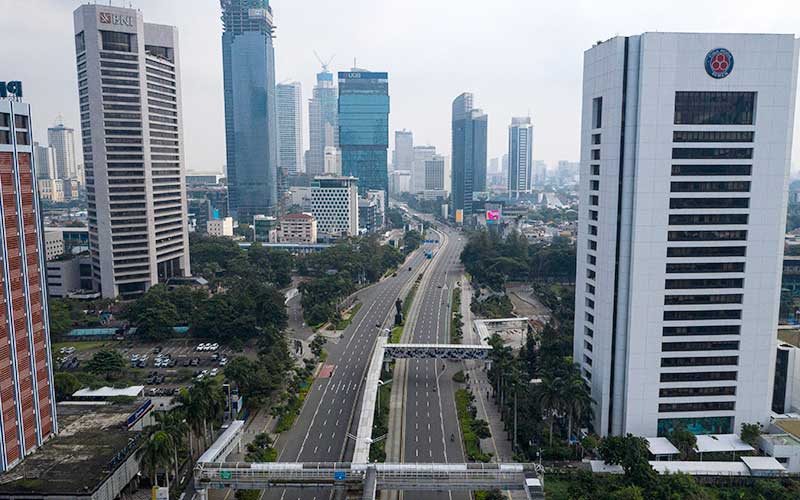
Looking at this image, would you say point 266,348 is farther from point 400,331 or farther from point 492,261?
point 492,261

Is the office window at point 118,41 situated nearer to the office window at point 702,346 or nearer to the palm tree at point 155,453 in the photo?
the palm tree at point 155,453

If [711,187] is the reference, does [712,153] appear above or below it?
above

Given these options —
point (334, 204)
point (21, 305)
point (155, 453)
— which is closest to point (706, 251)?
point (155, 453)

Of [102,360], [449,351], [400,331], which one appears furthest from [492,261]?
[102,360]

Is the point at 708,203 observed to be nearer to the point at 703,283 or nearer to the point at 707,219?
the point at 707,219

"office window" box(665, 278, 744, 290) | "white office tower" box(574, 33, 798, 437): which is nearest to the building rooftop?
"white office tower" box(574, 33, 798, 437)

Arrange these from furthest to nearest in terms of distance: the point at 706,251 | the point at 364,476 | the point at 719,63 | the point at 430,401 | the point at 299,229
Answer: the point at 299,229 → the point at 430,401 → the point at 706,251 → the point at 719,63 → the point at 364,476
